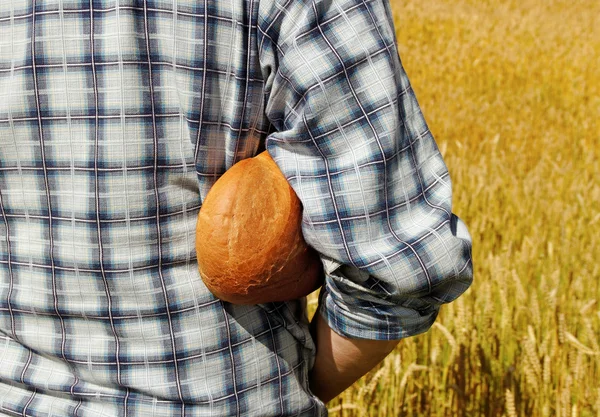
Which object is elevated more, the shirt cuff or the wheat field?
the shirt cuff

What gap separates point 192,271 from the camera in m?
1.02

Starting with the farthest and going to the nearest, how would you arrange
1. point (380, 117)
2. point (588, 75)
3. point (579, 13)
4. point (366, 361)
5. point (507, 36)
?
point (579, 13) < point (507, 36) < point (588, 75) < point (366, 361) < point (380, 117)

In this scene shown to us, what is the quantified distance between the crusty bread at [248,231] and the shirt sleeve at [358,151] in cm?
2

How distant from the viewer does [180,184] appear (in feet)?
3.21

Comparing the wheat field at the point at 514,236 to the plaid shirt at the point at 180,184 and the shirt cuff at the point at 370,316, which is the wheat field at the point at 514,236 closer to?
the shirt cuff at the point at 370,316

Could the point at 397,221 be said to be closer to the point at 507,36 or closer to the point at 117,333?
the point at 117,333

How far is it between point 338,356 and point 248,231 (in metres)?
0.27

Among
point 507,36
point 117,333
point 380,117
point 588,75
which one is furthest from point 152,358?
point 507,36

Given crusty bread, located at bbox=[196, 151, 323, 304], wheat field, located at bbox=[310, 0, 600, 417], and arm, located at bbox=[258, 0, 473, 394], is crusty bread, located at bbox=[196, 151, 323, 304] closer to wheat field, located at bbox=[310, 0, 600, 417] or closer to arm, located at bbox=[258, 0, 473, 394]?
arm, located at bbox=[258, 0, 473, 394]

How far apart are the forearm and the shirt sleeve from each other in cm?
12

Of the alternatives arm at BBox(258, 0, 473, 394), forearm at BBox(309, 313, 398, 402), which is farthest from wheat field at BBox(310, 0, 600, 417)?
arm at BBox(258, 0, 473, 394)

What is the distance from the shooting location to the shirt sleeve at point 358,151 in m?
0.90

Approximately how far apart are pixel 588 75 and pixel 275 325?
18.1ft

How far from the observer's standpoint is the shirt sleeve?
896 mm
